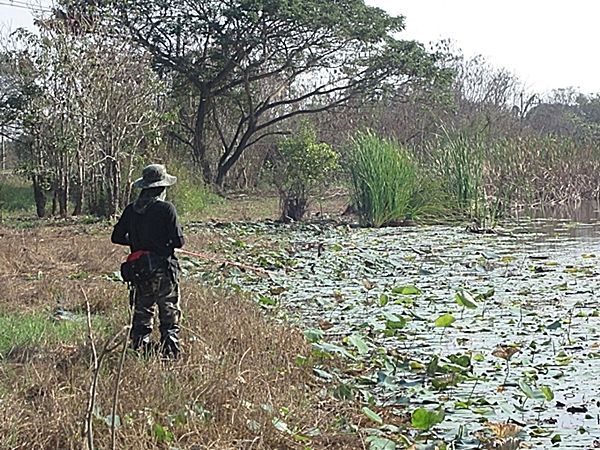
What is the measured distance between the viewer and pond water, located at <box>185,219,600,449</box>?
562cm

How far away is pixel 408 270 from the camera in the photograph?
474 inches

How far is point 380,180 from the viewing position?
19484mm

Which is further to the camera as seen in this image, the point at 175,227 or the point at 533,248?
the point at 533,248

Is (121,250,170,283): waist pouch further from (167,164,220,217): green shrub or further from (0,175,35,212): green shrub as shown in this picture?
(0,175,35,212): green shrub

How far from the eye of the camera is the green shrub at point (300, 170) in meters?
20.5

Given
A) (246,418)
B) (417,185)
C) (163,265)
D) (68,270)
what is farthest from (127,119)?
(246,418)

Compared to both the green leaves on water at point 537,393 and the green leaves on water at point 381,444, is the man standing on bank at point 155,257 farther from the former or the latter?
the green leaves on water at point 537,393

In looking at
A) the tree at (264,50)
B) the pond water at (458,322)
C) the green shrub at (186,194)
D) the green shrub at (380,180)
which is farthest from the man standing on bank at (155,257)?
the tree at (264,50)

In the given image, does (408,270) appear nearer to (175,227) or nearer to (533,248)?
(533,248)

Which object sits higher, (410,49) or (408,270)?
(410,49)

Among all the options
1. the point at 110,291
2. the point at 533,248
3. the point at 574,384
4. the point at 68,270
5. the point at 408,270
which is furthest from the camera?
the point at 533,248

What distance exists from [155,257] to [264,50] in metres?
24.9

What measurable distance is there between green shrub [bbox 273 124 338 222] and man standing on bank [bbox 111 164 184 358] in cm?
1398

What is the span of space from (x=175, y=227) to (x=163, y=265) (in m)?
0.29
